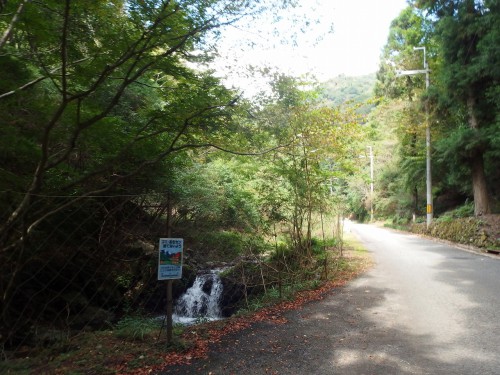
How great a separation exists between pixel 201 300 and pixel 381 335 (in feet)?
23.7

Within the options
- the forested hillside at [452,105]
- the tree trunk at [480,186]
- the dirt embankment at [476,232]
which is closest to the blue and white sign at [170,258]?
the dirt embankment at [476,232]

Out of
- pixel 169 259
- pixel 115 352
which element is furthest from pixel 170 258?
pixel 115 352

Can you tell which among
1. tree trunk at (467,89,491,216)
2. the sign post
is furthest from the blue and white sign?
tree trunk at (467,89,491,216)

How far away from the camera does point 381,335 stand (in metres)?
5.34

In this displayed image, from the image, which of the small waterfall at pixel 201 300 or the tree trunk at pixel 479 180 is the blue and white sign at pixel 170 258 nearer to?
the small waterfall at pixel 201 300

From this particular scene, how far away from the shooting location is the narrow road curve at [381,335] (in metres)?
4.29

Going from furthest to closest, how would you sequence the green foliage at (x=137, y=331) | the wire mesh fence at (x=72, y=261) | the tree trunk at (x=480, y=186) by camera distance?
the tree trunk at (x=480, y=186) < the green foliage at (x=137, y=331) < the wire mesh fence at (x=72, y=261)

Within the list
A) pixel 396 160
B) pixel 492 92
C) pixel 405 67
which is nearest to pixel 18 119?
pixel 492 92

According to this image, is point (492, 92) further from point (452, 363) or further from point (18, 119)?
point (18, 119)

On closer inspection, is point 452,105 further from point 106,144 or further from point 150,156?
point 106,144

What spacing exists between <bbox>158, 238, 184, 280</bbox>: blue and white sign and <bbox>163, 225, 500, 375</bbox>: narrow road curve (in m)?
1.16

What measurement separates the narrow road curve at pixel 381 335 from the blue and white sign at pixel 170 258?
1.16 metres

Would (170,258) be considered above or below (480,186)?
below

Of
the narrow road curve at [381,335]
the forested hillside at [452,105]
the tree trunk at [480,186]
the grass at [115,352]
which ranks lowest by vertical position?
the grass at [115,352]
